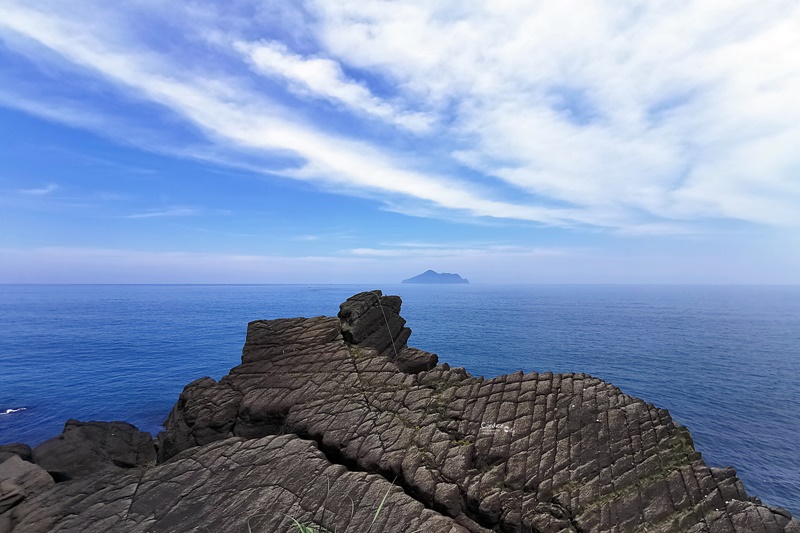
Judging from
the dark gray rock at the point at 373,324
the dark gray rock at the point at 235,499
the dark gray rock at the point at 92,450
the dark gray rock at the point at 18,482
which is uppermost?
the dark gray rock at the point at 373,324

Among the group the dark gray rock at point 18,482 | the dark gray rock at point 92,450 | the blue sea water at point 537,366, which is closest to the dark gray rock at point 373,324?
the dark gray rock at point 92,450

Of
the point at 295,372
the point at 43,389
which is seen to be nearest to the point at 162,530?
the point at 295,372

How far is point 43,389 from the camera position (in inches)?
1735

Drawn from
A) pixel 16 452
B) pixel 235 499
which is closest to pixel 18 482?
pixel 16 452

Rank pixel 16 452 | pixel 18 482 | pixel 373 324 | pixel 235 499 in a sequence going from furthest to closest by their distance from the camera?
pixel 373 324 → pixel 16 452 → pixel 18 482 → pixel 235 499

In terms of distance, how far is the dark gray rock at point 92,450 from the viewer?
1595 cm

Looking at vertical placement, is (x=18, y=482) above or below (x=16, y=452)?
above

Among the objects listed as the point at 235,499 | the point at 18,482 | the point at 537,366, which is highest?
the point at 235,499

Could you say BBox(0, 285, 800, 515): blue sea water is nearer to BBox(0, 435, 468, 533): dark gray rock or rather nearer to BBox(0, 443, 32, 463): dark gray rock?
BBox(0, 443, 32, 463): dark gray rock

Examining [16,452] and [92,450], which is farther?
[92,450]

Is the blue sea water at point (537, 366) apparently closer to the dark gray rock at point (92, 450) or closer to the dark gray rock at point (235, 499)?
the dark gray rock at point (92, 450)

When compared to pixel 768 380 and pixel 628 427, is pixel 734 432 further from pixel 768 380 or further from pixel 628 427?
pixel 628 427

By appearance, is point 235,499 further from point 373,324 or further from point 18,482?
point 373,324

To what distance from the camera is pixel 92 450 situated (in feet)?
56.7
